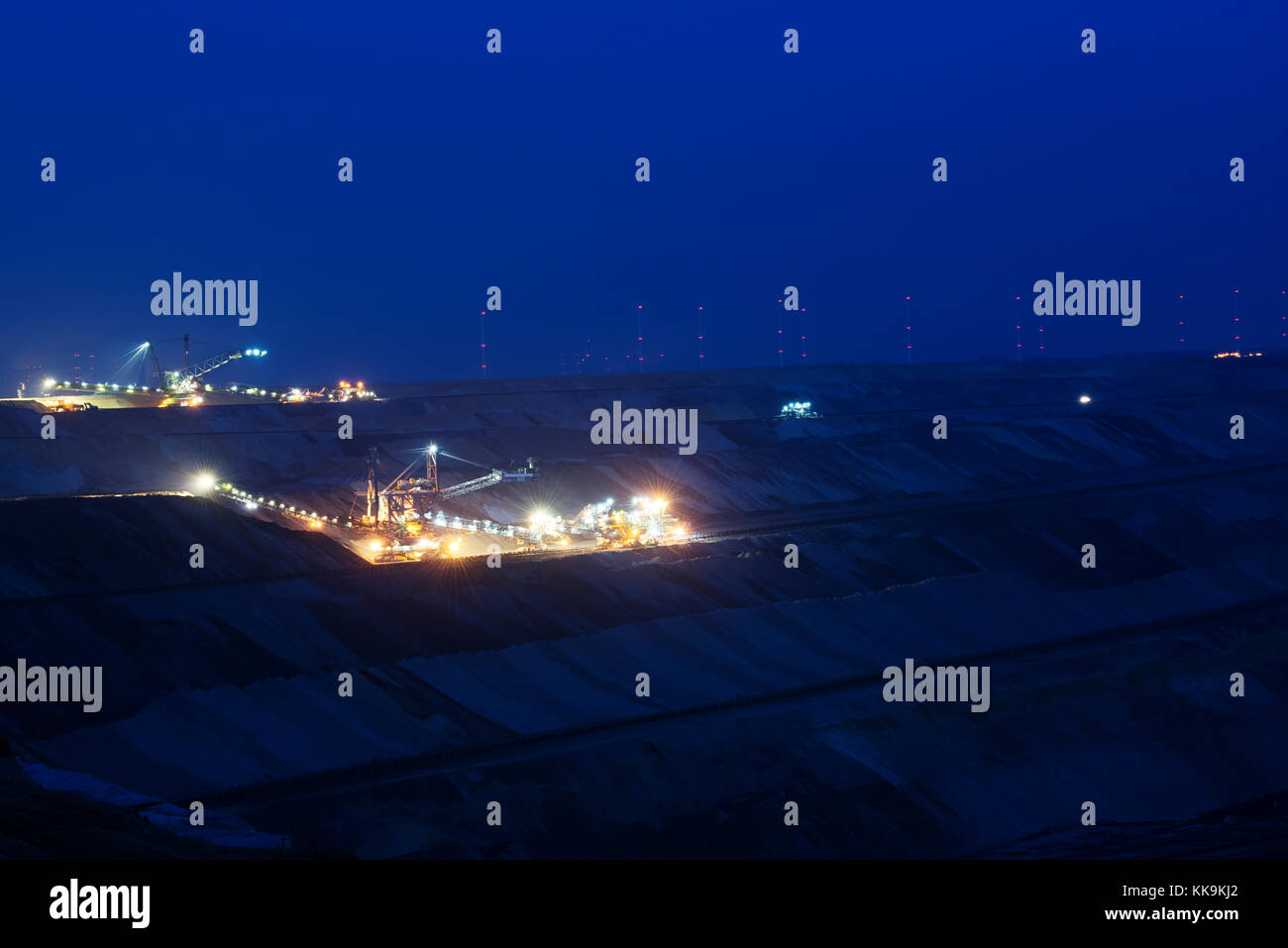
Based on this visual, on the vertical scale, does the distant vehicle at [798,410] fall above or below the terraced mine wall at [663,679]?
above

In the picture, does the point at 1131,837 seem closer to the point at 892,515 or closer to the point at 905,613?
the point at 905,613

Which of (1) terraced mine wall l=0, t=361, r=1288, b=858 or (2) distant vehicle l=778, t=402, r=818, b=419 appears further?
(2) distant vehicle l=778, t=402, r=818, b=419


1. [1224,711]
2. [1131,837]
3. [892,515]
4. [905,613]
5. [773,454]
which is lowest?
[1131,837]

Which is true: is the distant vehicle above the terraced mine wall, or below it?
above

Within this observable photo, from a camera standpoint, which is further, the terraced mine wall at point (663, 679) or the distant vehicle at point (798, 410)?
the distant vehicle at point (798, 410)

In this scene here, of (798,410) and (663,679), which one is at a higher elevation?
(798,410)

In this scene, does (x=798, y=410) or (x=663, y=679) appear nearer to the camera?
(x=663, y=679)
